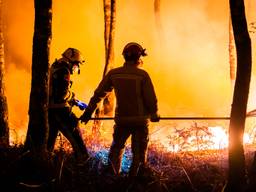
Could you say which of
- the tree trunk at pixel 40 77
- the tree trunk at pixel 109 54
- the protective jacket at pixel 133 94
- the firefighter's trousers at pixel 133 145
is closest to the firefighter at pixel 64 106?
the tree trunk at pixel 40 77

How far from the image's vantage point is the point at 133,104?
7750mm

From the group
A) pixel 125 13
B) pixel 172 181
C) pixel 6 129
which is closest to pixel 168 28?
pixel 125 13

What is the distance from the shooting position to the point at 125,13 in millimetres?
19547

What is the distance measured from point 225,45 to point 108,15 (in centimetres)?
713

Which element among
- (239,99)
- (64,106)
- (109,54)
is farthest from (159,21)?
(239,99)

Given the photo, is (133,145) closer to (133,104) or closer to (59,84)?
(133,104)

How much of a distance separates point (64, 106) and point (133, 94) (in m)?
1.30

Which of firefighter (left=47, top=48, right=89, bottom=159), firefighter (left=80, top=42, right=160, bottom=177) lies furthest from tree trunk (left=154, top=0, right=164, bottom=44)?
firefighter (left=80, top=42, right=160, bottom=177)

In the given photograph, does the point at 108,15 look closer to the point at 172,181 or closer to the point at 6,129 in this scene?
the point at 6,129

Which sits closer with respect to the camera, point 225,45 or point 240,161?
point 240,161

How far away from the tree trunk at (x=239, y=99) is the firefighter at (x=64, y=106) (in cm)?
249

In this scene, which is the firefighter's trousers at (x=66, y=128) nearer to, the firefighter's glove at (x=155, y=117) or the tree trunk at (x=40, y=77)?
the tree trunk at (x=40, y=77)

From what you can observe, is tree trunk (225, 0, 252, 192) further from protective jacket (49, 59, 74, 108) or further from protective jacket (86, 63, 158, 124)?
protective jacket (49, 59, 74, 108)

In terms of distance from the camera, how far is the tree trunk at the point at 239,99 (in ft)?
22.1
